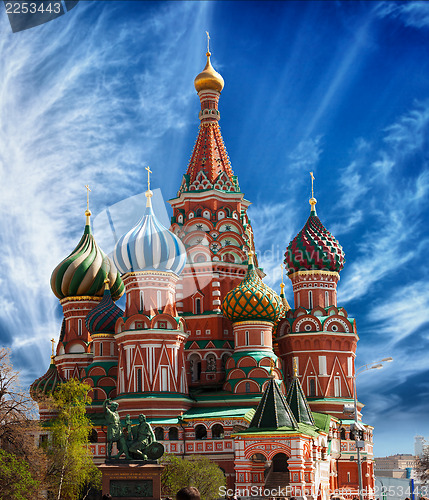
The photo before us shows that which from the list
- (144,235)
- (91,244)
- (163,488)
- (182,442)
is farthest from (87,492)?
(91,244)

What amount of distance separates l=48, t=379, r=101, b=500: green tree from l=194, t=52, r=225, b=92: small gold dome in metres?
18.9

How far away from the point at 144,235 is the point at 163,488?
12.6m

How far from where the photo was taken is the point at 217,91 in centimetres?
5078

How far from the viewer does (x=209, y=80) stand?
5009 centimetres

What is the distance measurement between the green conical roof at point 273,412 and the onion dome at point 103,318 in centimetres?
1260

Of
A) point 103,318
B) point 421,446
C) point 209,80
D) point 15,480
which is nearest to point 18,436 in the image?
point 15,480

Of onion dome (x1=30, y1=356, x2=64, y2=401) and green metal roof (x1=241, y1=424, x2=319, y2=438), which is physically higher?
onion dome (x1=30, y1=356, x2=64, y2=401)

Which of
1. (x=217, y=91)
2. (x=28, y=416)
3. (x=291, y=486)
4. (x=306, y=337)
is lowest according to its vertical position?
(x=291, y=486)

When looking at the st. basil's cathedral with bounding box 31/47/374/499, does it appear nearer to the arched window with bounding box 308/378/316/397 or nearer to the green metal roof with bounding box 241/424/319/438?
the arched window with bounding box 308/378/316/397

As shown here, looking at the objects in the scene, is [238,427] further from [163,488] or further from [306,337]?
[306,337]

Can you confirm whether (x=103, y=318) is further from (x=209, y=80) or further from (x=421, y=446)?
(x=421, y=446)

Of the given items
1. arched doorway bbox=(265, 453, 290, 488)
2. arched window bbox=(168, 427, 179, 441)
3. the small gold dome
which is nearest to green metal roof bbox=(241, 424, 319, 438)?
arched doorway bbox=(265, 453, 290, 488)

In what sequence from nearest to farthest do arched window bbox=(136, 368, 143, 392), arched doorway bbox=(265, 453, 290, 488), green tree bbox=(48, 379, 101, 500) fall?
arched doorway bbox=(265, 453, 290, 488) → green tree bbox=(48, 379, 101, 500) → arched window bbox=(136, 368, 143, 392)

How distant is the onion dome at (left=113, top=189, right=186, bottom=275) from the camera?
1699 inches
